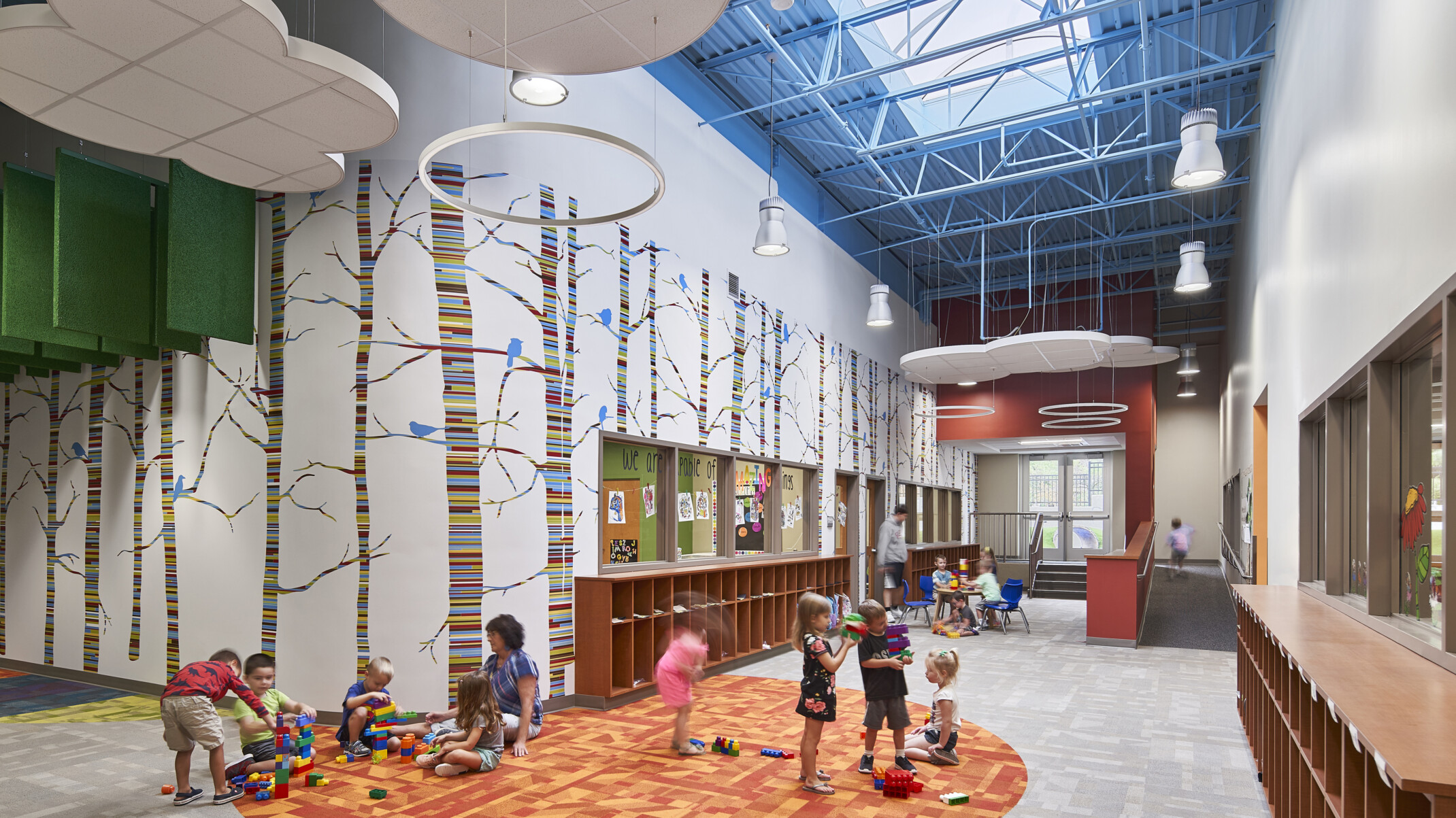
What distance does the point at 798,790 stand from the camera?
5316mm

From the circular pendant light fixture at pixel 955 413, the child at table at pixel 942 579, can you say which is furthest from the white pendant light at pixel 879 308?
the circular pendant light fixture at pixel 955 413

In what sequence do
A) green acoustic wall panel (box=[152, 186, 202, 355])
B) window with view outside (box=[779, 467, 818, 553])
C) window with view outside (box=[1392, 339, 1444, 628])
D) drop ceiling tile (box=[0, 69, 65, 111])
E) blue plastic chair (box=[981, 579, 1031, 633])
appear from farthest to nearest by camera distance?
blue plastic chair (box=[981, 579, 1031, 633]) < window with view outside (box=[779, 467, 818, 553]) < green acoustic wall panel (box=[152, 186, 202, 355]) < drop ceiling tile (box=[0, 69, 65, 111]) < window with view outside (box=[1392, 339, 1444, 628])

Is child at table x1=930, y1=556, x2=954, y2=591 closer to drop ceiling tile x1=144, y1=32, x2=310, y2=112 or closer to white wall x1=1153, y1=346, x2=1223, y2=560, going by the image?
drop ceiling tile x1=144, y1=32, x2=310, y2=112

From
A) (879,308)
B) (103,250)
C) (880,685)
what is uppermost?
(879,308)

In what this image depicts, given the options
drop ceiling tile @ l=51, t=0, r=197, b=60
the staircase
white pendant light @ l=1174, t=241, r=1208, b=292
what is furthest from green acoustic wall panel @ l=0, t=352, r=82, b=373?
the staircase

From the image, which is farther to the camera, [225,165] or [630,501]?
[630,501]

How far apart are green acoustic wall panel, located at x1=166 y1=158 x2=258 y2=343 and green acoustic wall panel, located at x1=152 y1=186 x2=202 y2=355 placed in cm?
25

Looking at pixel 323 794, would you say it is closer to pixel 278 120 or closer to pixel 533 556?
pixel 533 556

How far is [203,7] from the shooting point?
457 centimetres

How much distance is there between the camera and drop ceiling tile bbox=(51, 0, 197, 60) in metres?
4.52

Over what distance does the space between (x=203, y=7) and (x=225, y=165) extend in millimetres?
2188

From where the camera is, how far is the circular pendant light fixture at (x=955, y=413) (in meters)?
17.3

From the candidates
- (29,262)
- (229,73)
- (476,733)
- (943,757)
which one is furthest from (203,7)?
(943,757)

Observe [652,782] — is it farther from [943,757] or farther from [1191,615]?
[1191,615]
